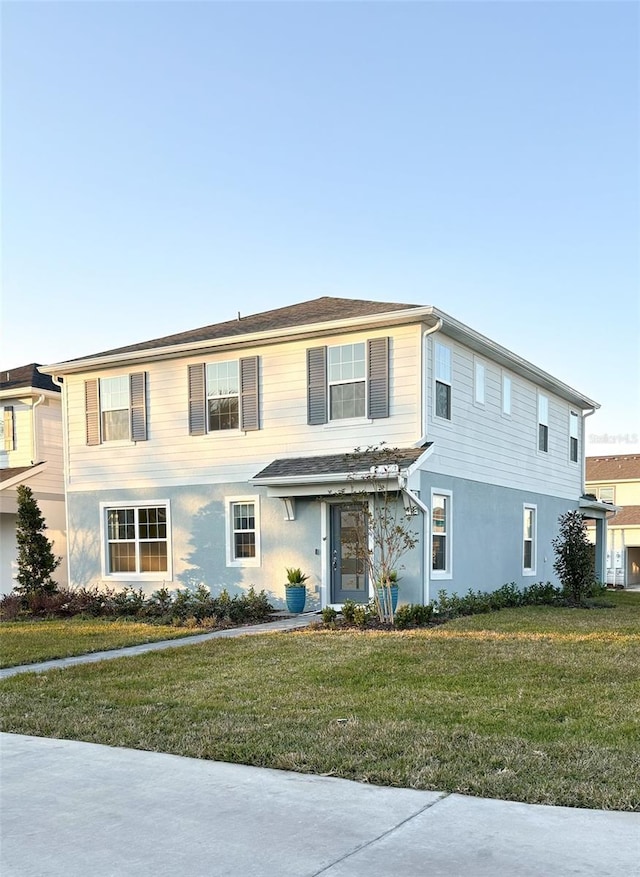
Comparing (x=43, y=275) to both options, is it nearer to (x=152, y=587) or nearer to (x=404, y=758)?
(x=152, y=587)

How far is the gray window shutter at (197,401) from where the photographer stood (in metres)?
15.8

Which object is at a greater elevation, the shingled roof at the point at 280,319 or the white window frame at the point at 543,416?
the shingled roof at the point at 280,319

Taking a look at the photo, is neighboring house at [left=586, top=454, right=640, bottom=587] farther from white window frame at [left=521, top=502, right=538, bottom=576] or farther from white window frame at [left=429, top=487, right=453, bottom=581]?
white window frame at [left=429, top=487, right=453, bottom=581]

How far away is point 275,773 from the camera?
4574mm

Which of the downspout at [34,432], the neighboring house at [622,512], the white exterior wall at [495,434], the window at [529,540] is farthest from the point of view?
the neighboring house at [622,512]

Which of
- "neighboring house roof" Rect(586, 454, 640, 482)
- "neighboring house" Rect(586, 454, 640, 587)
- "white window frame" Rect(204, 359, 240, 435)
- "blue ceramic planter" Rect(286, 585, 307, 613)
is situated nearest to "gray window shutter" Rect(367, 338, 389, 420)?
"white window frame" Rect(204, 359, 240, 435)

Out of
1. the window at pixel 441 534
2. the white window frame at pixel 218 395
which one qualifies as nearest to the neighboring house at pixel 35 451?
→ the white window frame at pixel 218 395

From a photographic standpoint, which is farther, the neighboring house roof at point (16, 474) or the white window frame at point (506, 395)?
the neighboring house roof at point (16, 474)

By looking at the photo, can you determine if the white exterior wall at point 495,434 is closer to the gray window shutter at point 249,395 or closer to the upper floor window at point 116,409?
the gray window shutter at point 249,395

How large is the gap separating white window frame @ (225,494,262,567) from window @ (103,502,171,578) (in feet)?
5.17

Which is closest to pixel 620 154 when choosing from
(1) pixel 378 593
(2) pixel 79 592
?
(1) pixel 378 593

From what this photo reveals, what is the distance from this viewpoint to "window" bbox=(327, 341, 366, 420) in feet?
46.2

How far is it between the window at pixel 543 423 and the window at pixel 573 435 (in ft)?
6.55

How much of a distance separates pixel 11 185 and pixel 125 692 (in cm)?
722
